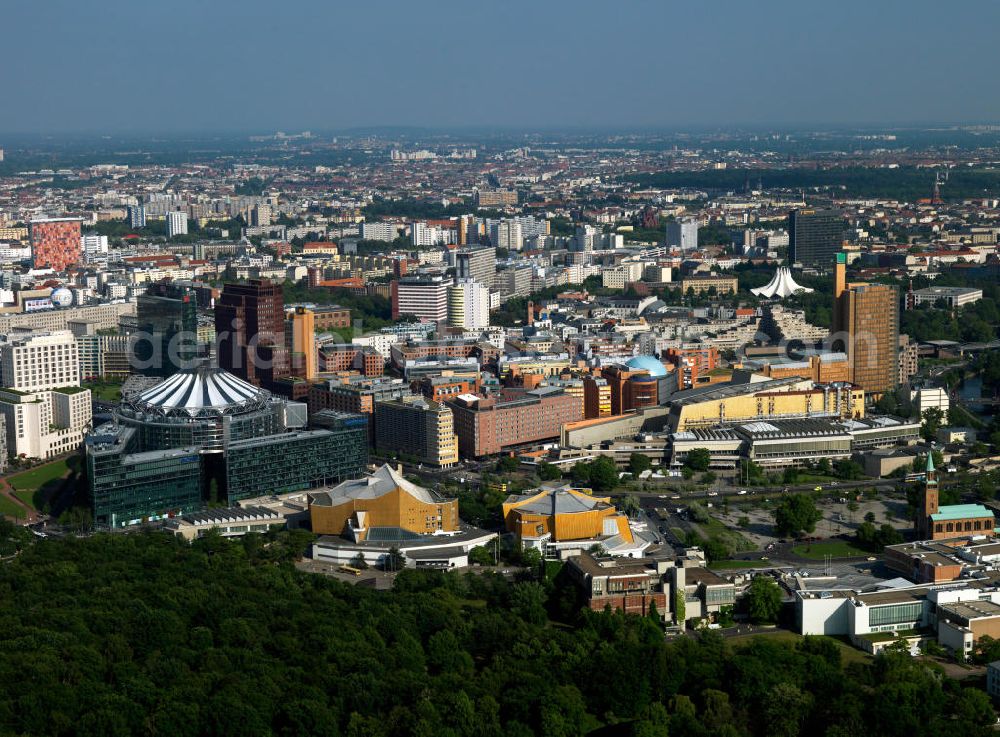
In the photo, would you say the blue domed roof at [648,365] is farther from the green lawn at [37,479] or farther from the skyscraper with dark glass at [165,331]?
the green lawn at [37,479]

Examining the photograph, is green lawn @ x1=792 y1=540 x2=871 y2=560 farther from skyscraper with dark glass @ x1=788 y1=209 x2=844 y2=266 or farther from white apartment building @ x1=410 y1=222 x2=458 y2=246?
white apartment building @ x1=410 y1=222 x2=458 y2=246

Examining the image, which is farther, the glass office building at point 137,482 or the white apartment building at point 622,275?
the white apartment building at point 622,275

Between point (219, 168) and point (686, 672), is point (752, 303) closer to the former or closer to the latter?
point (686, 672)

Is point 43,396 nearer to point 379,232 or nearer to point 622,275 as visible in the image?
point 622,275

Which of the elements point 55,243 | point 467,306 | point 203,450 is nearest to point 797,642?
point 203,450

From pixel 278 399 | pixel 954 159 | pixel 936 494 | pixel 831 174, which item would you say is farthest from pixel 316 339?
pixel 954 159

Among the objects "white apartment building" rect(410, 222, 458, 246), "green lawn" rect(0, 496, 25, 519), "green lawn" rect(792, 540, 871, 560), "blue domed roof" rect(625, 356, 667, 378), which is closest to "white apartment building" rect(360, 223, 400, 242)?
"white apartment building" rect(410, 222, 458, 246)

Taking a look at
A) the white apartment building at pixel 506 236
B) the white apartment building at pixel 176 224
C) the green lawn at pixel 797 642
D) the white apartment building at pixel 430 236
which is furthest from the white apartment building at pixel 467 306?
the white apartment building at pixel 176 224
